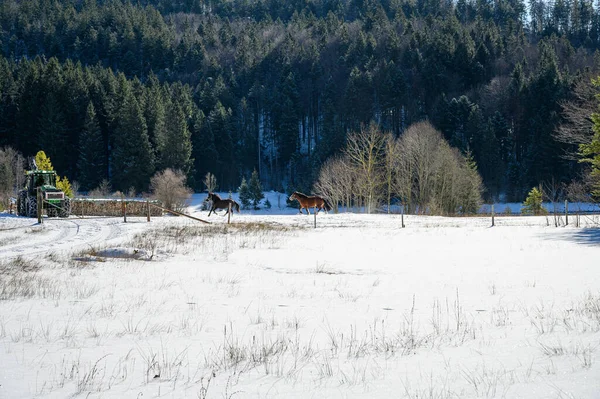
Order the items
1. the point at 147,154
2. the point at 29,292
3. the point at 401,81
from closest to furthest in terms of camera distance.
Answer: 1. the point at 29,292
2. the point at 147,154
3. the point at 401,81

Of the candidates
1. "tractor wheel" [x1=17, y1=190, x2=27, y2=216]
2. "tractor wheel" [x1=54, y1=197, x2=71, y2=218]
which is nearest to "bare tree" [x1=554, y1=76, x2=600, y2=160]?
"tractor wheel" [x1=54, y1=197, x2=71, y2=218]

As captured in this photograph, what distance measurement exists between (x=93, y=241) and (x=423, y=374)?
17.5m

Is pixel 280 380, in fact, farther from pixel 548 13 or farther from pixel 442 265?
pixel 548 13

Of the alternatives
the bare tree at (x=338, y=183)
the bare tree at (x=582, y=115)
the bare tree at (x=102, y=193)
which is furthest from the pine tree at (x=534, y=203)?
the bare tree at (x=102, y=193)

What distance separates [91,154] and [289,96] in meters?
41.1

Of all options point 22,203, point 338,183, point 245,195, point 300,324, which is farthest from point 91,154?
point 300,324

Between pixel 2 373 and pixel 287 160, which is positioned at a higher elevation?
pixel 287 160

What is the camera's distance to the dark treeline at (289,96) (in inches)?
3061

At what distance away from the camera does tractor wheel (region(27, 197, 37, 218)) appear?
111 feet

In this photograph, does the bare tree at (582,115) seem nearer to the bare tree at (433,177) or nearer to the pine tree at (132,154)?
the bare tree at (433,177)

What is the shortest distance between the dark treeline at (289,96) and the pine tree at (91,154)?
0.65 ft

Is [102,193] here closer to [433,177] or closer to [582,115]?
[433,177]

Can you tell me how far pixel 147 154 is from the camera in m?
77.2

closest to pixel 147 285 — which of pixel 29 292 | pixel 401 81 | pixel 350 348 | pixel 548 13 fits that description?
pixel 29 292
